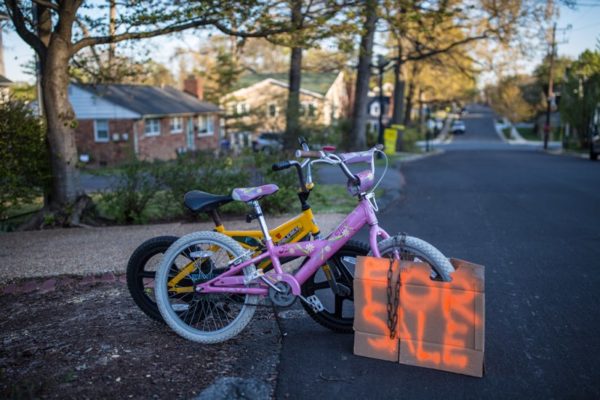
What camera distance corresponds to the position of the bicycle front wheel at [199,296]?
4363 millimetres

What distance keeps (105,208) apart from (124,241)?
2068mm

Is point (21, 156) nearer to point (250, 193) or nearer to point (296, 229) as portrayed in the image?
point (250, 193)

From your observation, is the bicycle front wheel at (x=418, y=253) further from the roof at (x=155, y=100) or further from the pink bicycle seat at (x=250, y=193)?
the roof at (x=155, y=100)

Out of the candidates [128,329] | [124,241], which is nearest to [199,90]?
[124,241]

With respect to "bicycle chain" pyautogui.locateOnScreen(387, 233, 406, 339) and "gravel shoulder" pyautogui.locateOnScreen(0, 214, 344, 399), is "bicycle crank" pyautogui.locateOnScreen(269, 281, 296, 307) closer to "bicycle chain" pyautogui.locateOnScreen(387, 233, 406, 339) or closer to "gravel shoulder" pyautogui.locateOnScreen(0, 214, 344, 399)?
"gravel shoulder" pyautogui.locateOnScreen(0, 214, 344, 399)

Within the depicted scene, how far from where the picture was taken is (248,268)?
441 centimetres

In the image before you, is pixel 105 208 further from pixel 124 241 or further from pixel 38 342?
pixel 38 342

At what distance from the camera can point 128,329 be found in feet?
Result: 15.6

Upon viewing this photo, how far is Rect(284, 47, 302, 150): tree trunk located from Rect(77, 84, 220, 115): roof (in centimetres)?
1188

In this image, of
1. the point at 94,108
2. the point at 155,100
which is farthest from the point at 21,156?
the point at 155,100

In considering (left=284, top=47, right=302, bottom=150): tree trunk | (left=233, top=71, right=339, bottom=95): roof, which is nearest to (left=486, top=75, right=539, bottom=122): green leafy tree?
(left=233, top=71, right=339, bottom=95): roof

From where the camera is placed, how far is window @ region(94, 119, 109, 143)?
1391 inches

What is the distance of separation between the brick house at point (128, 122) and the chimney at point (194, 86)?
527 centimetres

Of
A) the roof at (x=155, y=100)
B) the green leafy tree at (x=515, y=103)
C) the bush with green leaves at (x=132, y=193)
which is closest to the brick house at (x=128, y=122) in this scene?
the roof at (x=155, y=100)
